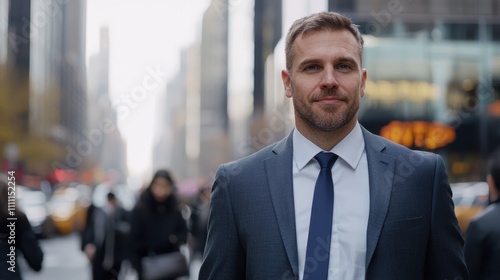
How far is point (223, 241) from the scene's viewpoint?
3.05 meters

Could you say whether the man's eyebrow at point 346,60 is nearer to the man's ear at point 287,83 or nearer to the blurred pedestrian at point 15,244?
the man's ear at point 287,83

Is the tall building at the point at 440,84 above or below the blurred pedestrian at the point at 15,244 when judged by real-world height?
above

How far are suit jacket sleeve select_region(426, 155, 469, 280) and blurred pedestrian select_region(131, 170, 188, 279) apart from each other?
Answer: 257 inches

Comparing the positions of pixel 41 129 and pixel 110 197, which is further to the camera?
pixel 41 129

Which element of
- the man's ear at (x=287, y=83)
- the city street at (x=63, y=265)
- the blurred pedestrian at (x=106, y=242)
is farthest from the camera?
the city street at (x=63, y=265)

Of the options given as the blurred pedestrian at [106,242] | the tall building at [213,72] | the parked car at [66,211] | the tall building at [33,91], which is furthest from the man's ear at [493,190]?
the tall building at [213,72]

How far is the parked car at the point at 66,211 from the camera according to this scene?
1323 inches

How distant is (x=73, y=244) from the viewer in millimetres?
31469

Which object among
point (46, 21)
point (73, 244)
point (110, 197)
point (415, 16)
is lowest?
point (73, 244)

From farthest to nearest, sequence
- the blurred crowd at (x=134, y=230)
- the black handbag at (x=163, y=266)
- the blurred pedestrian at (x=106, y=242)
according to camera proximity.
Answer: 1. the blurred pedestrian at (x=106, y=242)
2. the blurred crowd at (x=134, y=230)
3. the black handbag at (x=163, y=266)

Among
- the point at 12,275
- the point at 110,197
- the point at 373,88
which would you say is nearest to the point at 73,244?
the point at 373,88

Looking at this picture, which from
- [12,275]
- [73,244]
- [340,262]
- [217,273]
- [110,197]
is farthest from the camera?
[73,244]

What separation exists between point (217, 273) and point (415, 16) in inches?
1280

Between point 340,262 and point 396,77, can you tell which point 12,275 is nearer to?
point 340,262
